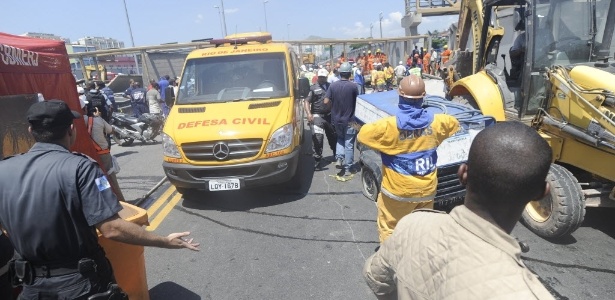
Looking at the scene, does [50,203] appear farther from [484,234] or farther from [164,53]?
[164,53]

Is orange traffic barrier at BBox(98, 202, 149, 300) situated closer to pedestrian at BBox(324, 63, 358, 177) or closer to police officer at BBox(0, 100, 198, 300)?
police officer at BBox(0, 100, 198, 300)

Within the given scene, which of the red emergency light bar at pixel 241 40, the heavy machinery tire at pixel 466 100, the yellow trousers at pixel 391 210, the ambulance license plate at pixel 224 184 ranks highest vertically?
the red emergency light bar at pixel 241 40

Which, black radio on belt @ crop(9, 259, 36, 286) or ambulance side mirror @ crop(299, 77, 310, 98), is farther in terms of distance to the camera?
ambulance side mirror @ crop(299, 77, 310, 98)

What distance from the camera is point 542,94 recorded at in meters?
Result: 4.60

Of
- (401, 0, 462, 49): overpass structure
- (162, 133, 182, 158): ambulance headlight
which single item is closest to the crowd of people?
(162, 133, 182, 158): ambulance headlight

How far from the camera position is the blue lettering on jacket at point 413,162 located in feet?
10.1

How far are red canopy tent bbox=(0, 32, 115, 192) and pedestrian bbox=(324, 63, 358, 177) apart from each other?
3.65 metres

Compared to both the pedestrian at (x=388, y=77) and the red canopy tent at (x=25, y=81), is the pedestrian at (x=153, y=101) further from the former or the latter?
the pedestrian at (x=388, y=77)

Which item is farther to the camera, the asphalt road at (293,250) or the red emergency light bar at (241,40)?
the red emergency light bar at (241,40)

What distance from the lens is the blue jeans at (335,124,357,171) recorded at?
20.7 ft

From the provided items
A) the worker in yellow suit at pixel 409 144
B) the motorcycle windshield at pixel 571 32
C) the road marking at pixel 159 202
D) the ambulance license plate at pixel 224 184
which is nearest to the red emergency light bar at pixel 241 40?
the road marking at pixel 159 202

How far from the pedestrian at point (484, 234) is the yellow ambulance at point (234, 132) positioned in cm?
386

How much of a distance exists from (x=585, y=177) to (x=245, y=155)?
13.4ft

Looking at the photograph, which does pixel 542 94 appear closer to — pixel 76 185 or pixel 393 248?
pixel 393 248
